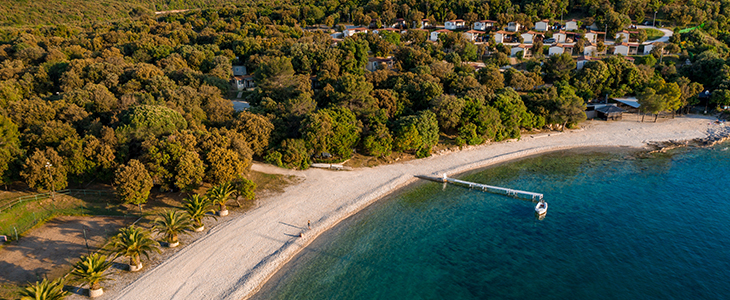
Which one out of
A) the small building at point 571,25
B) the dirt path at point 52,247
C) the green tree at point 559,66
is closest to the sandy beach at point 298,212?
the dirt path at point 52,247

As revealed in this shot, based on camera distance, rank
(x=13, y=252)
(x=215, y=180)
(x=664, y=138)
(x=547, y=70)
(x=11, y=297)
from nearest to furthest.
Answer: (x=11, y=297) → (x=13, y=252) → (x=215, y=180) → (x=664, y=138) → (x=547, y=70)

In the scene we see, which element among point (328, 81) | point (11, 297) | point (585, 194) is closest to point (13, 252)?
point (11, 297)

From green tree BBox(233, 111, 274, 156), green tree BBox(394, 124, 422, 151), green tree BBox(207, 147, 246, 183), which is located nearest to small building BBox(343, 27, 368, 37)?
green tree BBox(394, 124, 422, 151)

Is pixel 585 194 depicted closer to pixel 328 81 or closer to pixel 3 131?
pixel 328 81

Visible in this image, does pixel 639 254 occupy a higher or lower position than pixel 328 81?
lower

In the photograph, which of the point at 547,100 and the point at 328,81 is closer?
the point at 547,100

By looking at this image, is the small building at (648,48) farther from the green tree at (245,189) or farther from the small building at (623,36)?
the green tree at (245,189)
